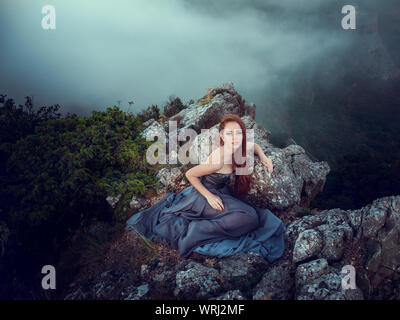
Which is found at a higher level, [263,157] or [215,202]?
[263,157]

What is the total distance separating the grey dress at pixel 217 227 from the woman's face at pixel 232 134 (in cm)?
61

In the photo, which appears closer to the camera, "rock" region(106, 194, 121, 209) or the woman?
the woman

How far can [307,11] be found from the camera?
105 metres

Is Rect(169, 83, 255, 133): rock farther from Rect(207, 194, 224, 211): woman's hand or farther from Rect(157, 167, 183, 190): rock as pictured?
Rect(207, 194, 224, 211): woman's hand

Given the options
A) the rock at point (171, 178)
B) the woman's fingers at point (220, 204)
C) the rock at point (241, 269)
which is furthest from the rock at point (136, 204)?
the rock at point (241, 269)

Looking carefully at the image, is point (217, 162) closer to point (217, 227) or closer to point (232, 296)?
point (217, 227)

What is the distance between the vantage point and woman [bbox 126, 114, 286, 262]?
364 cm

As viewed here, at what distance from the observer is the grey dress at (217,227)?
367 centimetres

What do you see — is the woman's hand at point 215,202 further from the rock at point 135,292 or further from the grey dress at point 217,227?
the rock at point 135,292

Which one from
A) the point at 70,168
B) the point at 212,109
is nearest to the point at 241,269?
the point at 70,168

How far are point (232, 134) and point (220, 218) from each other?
1363mm

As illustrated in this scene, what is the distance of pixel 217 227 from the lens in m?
3.67

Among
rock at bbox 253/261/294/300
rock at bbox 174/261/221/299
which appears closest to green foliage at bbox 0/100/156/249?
rock at bbox 174/261/221/299
